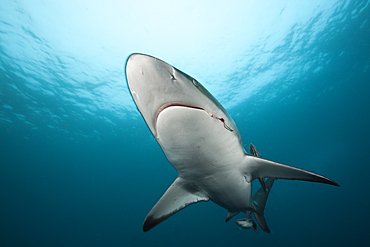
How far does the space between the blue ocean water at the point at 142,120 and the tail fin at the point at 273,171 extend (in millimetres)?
12484

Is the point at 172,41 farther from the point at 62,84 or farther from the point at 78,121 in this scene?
the point at 78,121

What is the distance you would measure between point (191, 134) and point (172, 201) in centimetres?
194

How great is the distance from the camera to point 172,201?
2896mm

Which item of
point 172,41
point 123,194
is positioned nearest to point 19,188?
point 123,194

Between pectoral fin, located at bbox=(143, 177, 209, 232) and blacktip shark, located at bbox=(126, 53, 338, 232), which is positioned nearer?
blacktip shark, located at bbox=(126, 53, 338, 232)

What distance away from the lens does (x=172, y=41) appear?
12758 millimetres

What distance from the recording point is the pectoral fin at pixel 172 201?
9.16 ft

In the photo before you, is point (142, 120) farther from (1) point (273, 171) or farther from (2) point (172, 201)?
(1) point (273, 171)

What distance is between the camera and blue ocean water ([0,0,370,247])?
1167 cm

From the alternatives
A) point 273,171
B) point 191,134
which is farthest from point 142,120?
point 191,134

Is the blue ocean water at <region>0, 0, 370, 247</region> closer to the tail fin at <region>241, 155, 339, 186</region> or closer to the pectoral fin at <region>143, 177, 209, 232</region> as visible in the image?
the pectoral fin at <region>143, 177, 209, 232</region>

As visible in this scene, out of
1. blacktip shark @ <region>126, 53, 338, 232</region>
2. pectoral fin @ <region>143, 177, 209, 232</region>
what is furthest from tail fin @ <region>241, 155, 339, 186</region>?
pectoral fin @ <region>143, 177, 209, 232</region>

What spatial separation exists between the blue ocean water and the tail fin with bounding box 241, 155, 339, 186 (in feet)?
41.0

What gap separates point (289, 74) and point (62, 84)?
24979 mm
